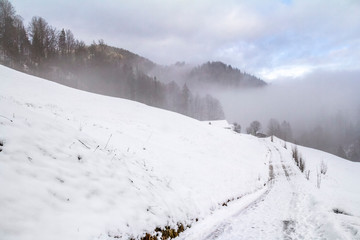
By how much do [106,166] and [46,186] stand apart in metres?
2.30

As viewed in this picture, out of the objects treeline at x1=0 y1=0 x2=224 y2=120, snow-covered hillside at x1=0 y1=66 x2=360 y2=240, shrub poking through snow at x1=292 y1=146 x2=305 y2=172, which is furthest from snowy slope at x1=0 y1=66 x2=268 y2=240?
treeline at x1=0 y1=0 x2=224 y2=120

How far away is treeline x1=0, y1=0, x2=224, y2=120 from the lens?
5072 centimetres

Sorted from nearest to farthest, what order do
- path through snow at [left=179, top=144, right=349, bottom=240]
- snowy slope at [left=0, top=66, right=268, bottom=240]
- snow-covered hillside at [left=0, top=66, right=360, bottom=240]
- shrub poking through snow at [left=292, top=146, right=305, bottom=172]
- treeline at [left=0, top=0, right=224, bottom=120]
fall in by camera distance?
1. snowy slope at [left=0, top=66, right=268, bottom=240]
2. snow-covered hillside at [left=0, top=66, right=360, bottom=240]
3. path through snow at [left=179, top=144, right=349, bottom=240]
4. shrub poking through snow at [left=292, top=146, right=305, bottom=172]
5. treeline at [left=0, top=0, right=224, bottom=120]

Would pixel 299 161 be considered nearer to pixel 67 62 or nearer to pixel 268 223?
pixel 268 223

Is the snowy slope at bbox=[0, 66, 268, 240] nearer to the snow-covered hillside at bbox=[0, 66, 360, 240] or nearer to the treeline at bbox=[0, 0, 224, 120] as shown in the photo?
the snow-covered hillside at bbox=[0, 66, 360, 240]

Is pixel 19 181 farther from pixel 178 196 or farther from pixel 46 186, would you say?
pixel 178 196

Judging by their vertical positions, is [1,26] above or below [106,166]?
above

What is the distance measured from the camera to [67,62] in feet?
220

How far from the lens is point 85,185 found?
19.2 ft

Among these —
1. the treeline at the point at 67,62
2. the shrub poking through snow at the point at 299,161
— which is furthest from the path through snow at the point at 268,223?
the treeline at the point at 67,62

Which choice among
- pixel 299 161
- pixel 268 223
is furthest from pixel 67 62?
pixel 268 223

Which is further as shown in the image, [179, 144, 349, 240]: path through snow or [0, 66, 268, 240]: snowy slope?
[179, 144, 349, 240]: path through snow

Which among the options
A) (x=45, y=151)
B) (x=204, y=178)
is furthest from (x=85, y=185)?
(x=204, y=178)

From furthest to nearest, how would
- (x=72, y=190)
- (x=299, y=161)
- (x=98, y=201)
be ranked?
1. (x=299, y=161)
2. (x=98, y=201)
3. (x=72, y=190)
